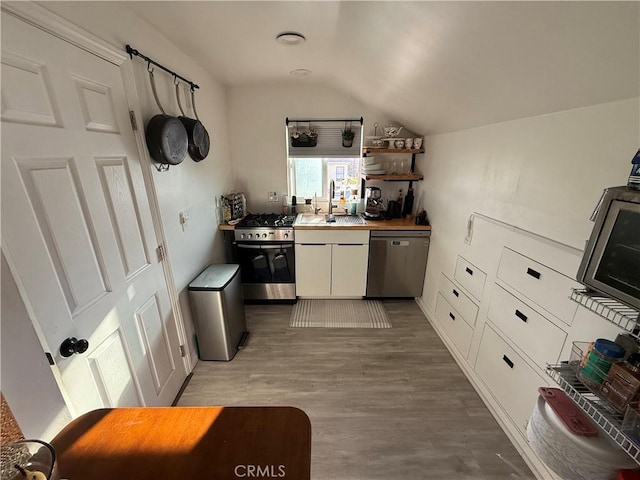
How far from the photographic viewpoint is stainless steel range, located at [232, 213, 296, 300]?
112 inches

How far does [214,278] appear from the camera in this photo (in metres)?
2.23

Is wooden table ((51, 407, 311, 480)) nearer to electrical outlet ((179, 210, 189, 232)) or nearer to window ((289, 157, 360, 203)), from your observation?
electrical outlet ((179, 210, 189, 232))

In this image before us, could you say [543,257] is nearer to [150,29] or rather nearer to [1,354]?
[1,354]

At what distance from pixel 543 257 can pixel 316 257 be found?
1.98 metres

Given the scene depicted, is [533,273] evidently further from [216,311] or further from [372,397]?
[216,311]

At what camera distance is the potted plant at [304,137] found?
313cm

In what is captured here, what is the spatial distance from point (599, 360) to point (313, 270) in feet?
7.70

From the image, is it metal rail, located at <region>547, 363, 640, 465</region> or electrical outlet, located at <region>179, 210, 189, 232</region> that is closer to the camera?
metal rail, located at <region>547, 363, 640, 465</region>

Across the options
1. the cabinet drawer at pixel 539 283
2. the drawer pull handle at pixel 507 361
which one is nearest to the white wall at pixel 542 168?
the cabinet drawer at pixel 539 283

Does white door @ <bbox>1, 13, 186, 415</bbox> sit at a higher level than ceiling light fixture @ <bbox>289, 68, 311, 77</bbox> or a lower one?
lower

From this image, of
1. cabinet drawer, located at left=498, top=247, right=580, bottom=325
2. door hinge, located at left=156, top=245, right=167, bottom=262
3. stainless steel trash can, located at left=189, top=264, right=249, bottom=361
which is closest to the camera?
cabinet drawer, located at left=498, top=247, right=580, bottom=325

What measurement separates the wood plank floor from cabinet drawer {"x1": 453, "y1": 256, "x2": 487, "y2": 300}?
2.18ft

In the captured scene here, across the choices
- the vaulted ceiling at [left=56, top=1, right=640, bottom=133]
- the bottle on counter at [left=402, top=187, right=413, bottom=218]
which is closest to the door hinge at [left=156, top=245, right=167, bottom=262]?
the vaulted ceiling at [left=56, top=1, right=640, bottom=133]

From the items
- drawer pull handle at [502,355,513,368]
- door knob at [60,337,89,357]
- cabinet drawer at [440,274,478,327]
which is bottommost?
drawer pull handle at [502,355,513,368]
